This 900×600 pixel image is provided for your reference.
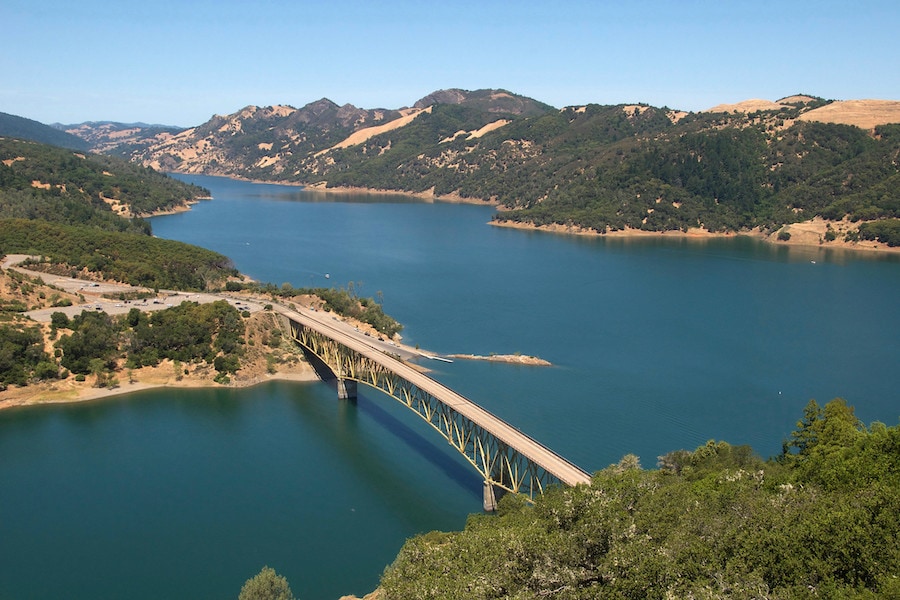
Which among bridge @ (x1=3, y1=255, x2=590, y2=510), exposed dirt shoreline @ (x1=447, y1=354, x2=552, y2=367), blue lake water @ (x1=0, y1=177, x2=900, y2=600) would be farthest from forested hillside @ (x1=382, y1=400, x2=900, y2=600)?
exposed dirt shoreline @ (x1=447, y1=354, x2=552, y2=367)

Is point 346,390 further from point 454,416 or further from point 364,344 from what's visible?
point 454,416

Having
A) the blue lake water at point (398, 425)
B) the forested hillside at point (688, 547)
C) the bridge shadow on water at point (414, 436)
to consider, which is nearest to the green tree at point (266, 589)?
the blue lake water at point (398, 425)

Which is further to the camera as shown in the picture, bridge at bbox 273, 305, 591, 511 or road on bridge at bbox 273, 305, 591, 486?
bridge at bbox 273, 305, 591, 511

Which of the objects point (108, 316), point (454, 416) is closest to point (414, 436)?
point (454, 416)

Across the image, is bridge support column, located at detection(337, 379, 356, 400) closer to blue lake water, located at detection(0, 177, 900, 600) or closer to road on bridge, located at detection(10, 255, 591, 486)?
blue lake water, located at detection(0, 177, 900, 600)

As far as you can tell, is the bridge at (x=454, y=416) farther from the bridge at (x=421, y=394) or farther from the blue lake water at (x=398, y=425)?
the blue lake water at (x=398, y=425)

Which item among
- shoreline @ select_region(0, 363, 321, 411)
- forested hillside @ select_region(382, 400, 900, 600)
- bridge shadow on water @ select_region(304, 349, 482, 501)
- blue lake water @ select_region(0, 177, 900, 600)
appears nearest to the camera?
forested hillside @ select_region(382, 400, 900, 600)

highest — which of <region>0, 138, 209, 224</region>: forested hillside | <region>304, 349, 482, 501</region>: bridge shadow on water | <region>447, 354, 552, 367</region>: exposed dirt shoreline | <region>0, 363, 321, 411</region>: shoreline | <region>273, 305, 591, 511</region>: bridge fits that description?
<region>0, 138, 209, 224</region>: forested hillside
